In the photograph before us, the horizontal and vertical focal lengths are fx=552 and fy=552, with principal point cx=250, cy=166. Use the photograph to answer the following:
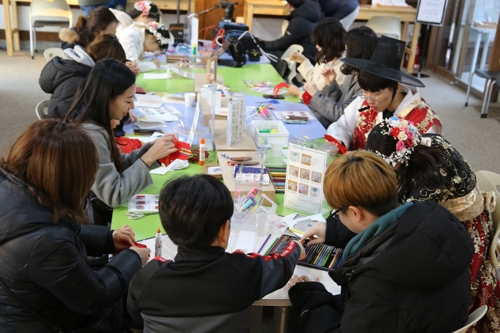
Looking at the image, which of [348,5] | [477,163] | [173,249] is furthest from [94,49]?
[348,5]

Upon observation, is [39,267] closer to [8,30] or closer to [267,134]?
[267,134]

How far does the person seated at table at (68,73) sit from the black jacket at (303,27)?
9.41 feet

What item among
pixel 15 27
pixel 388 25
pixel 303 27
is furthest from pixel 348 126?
pixel 15 27

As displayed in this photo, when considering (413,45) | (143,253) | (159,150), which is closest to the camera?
(143,253)

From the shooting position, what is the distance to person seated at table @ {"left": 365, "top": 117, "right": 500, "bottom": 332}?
6.76 feet

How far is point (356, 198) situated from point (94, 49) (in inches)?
90.8

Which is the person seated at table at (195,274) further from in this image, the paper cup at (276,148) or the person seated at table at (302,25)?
the person seated at table at (302,25)

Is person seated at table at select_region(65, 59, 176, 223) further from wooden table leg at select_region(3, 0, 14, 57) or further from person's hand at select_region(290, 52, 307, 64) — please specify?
wooden table leg at select_region(3, 0, 14, 57)

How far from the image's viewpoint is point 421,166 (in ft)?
6.86

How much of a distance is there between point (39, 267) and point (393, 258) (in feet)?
3.27

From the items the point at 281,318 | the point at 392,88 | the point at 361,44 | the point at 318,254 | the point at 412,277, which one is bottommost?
the point at 281,318

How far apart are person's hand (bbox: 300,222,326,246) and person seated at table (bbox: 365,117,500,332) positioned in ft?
1.06

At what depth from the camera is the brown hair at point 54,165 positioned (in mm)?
1610

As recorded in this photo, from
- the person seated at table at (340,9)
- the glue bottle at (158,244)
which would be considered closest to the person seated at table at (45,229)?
the glue bottle at (158,244)
